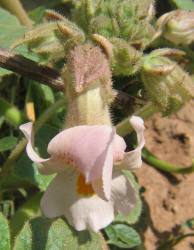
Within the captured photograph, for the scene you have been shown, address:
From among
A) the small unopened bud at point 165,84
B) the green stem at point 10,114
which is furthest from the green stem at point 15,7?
the small unopened bud at point 165,84

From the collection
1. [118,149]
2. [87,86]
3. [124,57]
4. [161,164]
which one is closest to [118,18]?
[124,57]

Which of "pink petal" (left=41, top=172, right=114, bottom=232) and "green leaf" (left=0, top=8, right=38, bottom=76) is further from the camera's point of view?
"green leaf" (left=0, top=8, right=38, bottom=76)

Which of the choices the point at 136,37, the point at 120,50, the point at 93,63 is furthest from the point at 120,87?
the point at 93,63

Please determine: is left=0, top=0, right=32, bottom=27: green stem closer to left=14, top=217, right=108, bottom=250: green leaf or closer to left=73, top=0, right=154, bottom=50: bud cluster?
left=73, top=0, right=154, bottom=50: bud cluster

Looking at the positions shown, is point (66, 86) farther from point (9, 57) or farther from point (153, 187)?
point (153, 187)

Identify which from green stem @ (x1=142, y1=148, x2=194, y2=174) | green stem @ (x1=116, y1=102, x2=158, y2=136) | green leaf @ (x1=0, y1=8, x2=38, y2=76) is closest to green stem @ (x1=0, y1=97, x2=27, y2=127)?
green leaf @ (x1=0, y1=8, x2=38, y2=76)

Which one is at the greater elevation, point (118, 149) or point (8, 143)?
point (118, 149)

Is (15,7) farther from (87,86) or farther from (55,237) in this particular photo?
(55,237)
